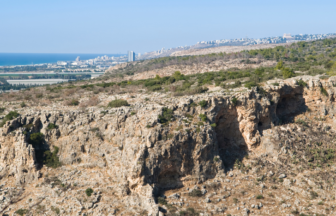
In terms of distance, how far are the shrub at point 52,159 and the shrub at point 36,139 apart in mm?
1022

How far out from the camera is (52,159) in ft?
73.7

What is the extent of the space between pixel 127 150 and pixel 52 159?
21.5 ft

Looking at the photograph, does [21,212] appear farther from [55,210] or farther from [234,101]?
[234,101]

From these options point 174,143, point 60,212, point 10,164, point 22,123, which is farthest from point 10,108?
point 174,143

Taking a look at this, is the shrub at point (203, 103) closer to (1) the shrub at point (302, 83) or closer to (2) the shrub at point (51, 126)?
(1) the shrub at point (302, 83)

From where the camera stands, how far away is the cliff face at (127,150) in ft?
64.2

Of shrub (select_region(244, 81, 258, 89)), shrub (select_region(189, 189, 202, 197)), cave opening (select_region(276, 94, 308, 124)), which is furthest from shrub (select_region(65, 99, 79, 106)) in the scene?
cave opening (select_region(276, 94, 308, 124))

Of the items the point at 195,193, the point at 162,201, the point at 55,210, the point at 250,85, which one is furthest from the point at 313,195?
the point at 55,210

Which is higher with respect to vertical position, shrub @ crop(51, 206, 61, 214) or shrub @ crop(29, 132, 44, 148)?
shrub @ crop(29, 132, 44, 148)

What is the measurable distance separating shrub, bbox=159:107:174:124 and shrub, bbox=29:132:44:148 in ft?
→ 33.5

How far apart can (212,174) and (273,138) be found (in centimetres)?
739

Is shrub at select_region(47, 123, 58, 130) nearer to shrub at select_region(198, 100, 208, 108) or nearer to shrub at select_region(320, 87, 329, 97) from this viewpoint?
shrub at select_region(198, 100, 208, 108)

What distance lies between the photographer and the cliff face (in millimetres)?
19562

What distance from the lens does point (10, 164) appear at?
21828 mm
